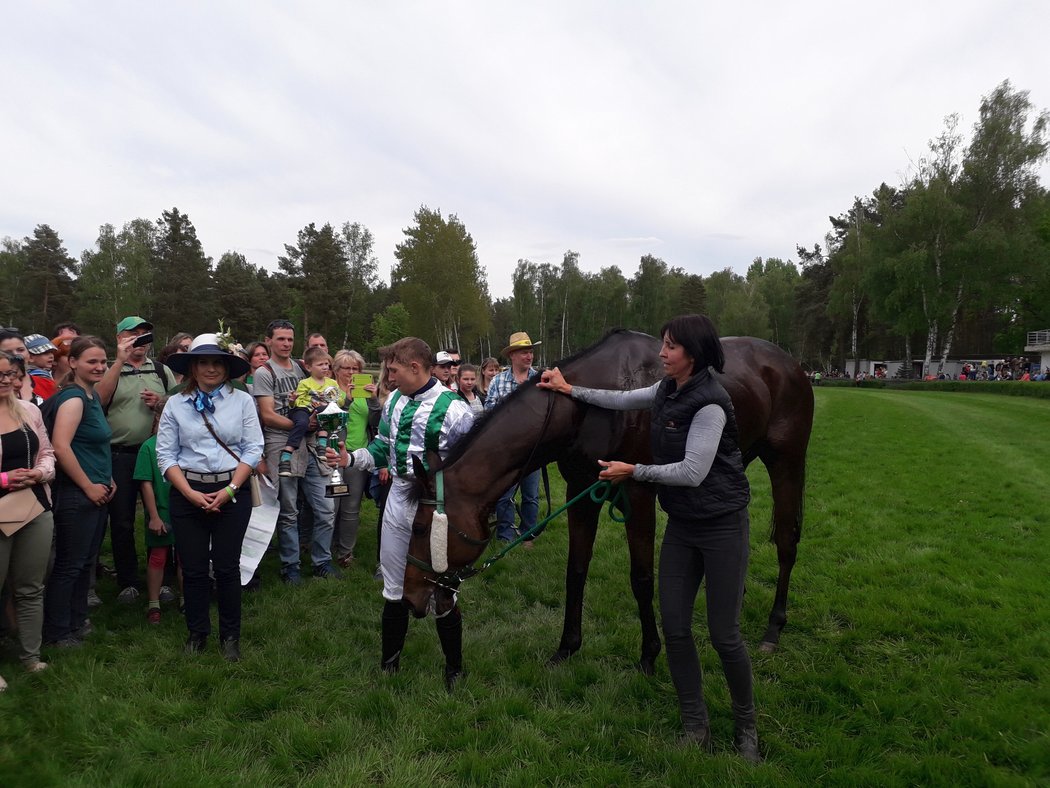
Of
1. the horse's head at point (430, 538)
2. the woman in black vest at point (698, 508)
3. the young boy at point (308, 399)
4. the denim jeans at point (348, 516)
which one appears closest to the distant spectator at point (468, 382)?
the denim jeans at point (348, 516)

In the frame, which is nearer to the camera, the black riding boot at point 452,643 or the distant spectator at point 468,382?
the black riding boot at point 452,643

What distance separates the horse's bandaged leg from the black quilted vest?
1128 mm

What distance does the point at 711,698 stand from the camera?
3.51 metres

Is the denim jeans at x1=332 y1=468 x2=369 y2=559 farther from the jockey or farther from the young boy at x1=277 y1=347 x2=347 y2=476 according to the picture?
the jockey

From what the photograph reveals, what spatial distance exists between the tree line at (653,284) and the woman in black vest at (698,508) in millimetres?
31422

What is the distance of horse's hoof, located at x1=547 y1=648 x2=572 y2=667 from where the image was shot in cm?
395

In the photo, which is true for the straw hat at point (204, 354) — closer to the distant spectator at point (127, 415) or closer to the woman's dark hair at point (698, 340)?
the distant spectator at point (127, 415)

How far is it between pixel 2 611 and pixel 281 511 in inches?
80.0

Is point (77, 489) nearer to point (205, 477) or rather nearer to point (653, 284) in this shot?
point (205, 477)

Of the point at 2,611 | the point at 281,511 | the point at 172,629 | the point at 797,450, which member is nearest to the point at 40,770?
the point at 172,629

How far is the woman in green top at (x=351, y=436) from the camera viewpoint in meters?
5.84

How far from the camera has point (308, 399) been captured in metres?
5.28

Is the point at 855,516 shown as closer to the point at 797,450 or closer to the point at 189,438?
the point at 797,450

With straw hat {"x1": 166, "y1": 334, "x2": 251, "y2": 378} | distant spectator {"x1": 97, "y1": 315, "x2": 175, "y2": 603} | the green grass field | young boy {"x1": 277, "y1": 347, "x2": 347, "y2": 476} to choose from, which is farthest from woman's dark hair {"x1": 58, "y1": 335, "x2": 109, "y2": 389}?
the green grass field
